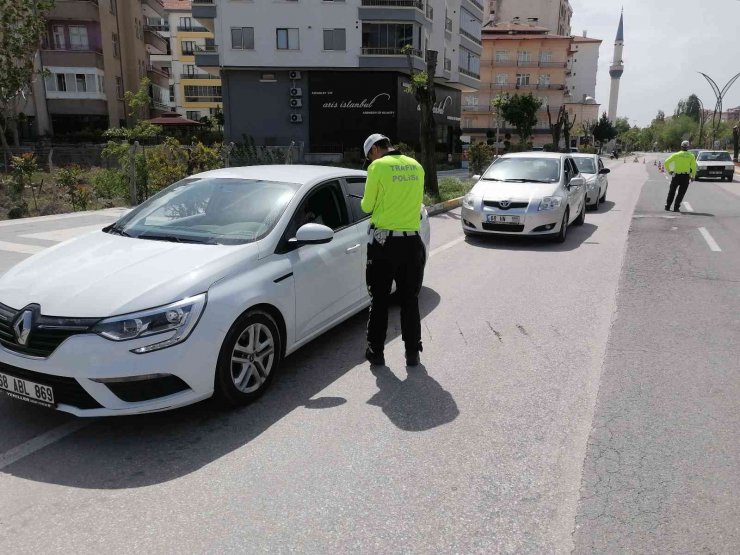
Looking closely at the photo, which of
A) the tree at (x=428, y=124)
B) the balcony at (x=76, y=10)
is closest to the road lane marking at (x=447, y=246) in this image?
Result: the tree at (x=428, y=124)

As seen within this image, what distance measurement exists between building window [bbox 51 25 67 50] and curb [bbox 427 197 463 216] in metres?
36.0

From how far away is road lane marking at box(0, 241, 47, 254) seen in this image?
31.0 ft

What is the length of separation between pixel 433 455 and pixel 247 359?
1.39 metres

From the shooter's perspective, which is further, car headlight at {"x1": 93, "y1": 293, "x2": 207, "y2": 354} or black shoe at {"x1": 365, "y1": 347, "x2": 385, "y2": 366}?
black shoe at {"x1": 365, "y1": 347, "x2": 385, "y2": 366}

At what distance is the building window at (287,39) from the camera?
1630 inches

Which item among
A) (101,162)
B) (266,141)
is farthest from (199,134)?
(101,162)

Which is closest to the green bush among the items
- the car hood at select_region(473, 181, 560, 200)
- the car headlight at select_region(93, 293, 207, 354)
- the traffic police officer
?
the car hood at select_region(473, 181, 560, 200)

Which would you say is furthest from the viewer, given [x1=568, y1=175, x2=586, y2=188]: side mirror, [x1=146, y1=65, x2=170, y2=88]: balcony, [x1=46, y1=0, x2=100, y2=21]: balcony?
[x1=146, y1=65, x2=170, y2=88]: balcony

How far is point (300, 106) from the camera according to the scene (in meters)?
42.5

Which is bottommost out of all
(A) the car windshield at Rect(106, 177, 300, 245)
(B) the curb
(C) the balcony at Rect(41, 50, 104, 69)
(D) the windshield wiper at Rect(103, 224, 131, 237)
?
(B) the curb

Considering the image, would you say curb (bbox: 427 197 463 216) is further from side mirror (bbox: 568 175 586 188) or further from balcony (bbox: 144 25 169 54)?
balcony (bbox: 144 25 169 54)

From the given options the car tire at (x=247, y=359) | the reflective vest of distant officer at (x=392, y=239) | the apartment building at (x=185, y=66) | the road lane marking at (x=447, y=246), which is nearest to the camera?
the car tire at (x=247, y=359)

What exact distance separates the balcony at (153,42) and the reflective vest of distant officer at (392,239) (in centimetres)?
5651

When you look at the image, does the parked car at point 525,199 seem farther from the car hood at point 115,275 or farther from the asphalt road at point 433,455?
the car hood at point 115,275
